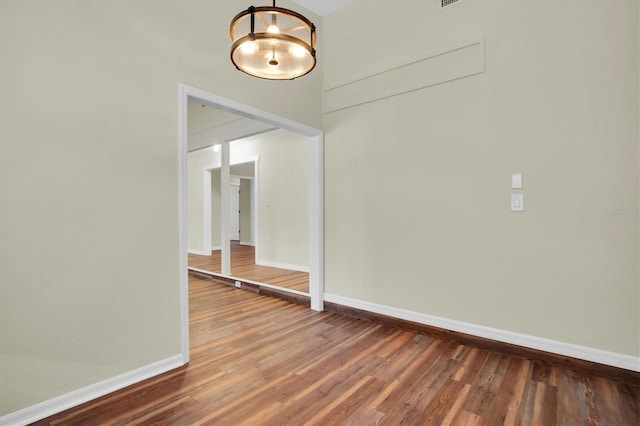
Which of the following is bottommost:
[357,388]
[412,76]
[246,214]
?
[357,388]

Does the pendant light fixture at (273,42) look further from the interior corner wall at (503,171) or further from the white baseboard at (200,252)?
the white baseboard at (200,252)

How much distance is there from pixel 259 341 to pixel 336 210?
1.66 meters

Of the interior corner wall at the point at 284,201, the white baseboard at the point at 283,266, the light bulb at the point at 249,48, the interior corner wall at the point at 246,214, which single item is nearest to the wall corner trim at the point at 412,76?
the light bulb at the point at 249,48

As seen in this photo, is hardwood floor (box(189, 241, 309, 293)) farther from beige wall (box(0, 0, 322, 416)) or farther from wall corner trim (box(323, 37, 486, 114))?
wall corner trim (box(323, 37, 486, 114))

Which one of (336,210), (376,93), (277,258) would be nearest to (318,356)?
(336,210)

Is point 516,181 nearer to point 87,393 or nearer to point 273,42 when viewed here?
point 273,42

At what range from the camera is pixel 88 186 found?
6.70 feet

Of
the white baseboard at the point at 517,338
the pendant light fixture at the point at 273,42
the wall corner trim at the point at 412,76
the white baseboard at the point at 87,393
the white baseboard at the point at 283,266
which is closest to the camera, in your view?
the pendant light fixture at the point at 273,42

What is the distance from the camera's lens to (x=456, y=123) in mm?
2906

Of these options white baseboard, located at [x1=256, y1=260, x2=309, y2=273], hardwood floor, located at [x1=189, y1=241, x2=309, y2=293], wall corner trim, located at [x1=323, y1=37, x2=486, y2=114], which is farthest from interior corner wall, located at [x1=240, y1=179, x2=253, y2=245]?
wall corner trim, located at [x1=323, y1=37, x2=486, y2=114]

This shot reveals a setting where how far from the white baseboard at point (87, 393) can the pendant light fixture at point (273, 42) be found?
2151 millimetres

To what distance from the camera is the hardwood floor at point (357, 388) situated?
187 cm

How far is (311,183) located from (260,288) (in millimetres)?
1808

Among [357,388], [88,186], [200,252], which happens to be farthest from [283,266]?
[88,186]
